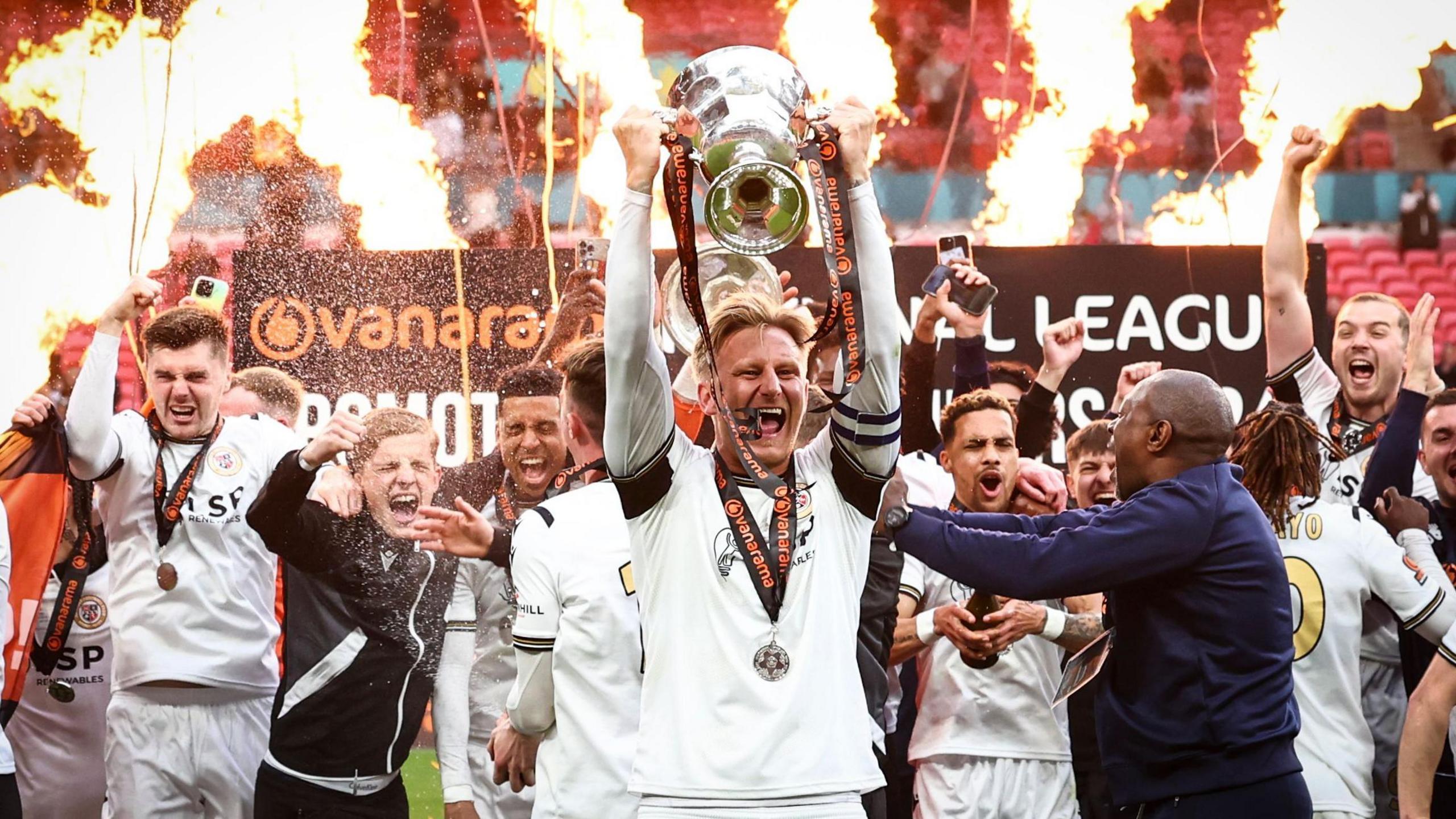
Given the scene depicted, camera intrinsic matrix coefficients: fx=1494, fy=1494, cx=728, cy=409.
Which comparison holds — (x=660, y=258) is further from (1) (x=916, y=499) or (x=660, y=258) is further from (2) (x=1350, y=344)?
(2) (x=1350, y=344)

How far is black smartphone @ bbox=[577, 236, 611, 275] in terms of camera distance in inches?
223

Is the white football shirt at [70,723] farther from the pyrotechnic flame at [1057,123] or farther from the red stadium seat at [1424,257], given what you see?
the red stadium seat at [1424,257]

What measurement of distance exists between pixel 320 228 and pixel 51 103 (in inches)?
78.5

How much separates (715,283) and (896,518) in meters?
1.64

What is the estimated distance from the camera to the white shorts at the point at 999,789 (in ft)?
15.7

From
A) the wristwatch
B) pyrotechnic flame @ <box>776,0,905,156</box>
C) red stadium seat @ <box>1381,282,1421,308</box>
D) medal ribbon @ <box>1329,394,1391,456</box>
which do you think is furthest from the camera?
red stadium seat @ <box>1381,282,1421,308</box>

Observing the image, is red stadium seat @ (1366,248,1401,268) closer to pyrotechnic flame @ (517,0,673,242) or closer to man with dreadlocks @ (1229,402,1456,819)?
pyrotechnic flame @ (517,0,673,242)

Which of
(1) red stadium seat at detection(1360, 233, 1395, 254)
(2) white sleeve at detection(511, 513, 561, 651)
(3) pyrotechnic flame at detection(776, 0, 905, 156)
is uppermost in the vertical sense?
(3) pyrotechnic flame at detection(776, 0, 905, 156)

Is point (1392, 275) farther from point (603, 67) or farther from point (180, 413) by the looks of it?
point (180, 413)

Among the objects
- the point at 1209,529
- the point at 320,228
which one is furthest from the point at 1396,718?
the point at 320,228

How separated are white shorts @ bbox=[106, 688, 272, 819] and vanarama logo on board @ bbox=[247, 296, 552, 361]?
199 cm

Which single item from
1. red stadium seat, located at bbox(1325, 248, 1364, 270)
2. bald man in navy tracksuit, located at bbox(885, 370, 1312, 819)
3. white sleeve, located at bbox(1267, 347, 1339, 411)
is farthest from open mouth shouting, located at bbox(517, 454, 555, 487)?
red stadium seat, located at bbox(1325, 248, 1364, 270)

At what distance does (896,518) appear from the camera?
337 cm

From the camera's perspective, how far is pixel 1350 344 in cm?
604
